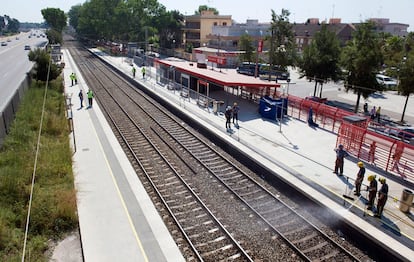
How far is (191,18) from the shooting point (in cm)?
8719

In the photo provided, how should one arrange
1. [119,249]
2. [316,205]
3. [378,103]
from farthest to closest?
[378,103] → [316,205] → [119,249]

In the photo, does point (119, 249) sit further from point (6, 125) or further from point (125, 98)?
point (125, 98)

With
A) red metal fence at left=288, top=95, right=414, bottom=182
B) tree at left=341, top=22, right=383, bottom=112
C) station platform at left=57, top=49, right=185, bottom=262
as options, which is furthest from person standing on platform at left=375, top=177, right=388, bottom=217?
tree at left=341, top=22, right=383, bottom=112

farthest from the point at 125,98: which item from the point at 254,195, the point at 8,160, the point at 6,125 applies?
the point at 254,195

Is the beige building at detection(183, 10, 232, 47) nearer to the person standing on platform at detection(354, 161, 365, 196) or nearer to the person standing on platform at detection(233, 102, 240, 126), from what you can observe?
the person standing on platform at detection(233, 102, 240, 126)

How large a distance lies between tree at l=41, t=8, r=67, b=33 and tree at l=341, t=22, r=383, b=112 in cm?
11233

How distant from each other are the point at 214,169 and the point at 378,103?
2677cm

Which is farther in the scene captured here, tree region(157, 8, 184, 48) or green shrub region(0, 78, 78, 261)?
tree region(157, 8, 184, 48)

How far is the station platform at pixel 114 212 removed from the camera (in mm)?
10013

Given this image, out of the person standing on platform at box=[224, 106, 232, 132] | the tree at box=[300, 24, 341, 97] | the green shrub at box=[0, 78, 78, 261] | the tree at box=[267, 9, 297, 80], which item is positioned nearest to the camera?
the green shrub at box=[0, 78, 78, 261]

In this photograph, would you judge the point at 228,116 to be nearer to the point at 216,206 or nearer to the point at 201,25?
the point at 216,206

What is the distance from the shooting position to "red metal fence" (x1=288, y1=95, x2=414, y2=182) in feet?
49.8

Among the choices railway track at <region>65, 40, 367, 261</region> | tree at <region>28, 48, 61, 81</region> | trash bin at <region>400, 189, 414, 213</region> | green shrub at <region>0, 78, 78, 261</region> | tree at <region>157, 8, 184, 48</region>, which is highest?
tree at <region>157, 8, 184, 48</region>

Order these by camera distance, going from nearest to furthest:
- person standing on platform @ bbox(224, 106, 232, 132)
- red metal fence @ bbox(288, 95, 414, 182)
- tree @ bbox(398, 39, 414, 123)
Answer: red metal fence @ bbox(288, 95, 414, 182)
person standing on platform @ bbox(224, 106, 232, 132)
tree @ bbox(398, 39, 414, 123)
